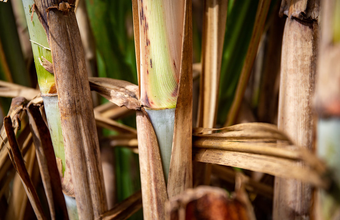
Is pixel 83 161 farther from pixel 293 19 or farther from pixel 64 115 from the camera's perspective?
pixel 293 19

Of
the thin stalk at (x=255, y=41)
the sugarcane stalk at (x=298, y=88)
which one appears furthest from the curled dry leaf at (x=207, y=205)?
the thin stalk at (x=255, y=41)

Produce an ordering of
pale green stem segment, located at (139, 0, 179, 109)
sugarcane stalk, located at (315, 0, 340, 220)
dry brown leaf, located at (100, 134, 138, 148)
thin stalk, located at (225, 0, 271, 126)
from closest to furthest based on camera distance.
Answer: sugarcane stalk, located at (315, 0, 340, 220)
pale green stem segment, located at (139, 0, 179, 109)
thin stalk, located at (225, 0, 271, 126)
dry brown leaf, located at (100, 134, 138, 148)

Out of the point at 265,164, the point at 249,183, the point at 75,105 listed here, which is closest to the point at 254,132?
the point at 265,164

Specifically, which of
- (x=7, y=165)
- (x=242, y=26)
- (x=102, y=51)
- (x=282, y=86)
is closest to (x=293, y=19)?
(x=282, y=86)

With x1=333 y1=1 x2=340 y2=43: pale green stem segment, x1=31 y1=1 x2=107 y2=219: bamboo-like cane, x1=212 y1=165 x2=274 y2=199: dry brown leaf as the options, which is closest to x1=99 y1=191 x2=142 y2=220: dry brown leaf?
x1=31 y1=1 x2=107 y2=219: bamboo-like cane

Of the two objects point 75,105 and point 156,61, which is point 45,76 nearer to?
point 75,105

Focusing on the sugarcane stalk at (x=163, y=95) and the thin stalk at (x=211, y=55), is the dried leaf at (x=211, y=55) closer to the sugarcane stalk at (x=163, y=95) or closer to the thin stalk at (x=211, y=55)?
the thin stalk at (x=211, y=55)

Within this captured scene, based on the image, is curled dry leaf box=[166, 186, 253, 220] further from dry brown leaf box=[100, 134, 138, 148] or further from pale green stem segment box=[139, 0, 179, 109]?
dry brown leaf box=[100, 134, 138, 148]
